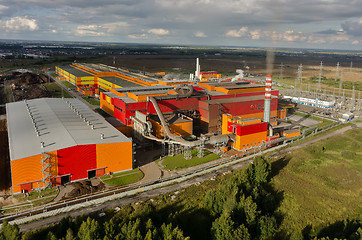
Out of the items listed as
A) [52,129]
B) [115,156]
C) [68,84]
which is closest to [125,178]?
[115,156]

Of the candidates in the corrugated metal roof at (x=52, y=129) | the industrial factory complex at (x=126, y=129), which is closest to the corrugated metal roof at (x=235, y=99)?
the industrial factory complex at (x=126, y=129)

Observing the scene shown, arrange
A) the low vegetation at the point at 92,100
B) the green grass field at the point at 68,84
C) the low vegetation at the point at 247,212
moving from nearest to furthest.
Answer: the low vegetation at the point at 247,212, the low vegetation at the point at 92,100, the green grass field at the point at 68,84

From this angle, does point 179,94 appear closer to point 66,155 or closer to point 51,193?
point 66,155

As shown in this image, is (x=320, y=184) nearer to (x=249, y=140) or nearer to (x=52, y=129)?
(x=249, y=140)

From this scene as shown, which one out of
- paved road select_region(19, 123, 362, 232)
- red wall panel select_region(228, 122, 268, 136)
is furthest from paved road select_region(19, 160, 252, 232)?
red wall panel select_region(228, 122, 268, 136)

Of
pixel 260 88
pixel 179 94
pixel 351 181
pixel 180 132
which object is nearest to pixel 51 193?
pixel 180 132

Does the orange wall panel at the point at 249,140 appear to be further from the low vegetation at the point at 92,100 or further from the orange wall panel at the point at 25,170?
the low vegetation at the point at 92,100

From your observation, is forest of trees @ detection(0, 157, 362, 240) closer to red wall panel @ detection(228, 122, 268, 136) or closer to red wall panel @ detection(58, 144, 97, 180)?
red wall panel @ detection(58, 144, 97, 180)

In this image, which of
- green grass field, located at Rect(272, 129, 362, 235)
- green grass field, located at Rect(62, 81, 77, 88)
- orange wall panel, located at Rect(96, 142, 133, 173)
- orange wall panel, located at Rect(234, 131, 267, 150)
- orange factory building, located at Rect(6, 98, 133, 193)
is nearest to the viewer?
green grass field, located at Rect(272, 129, 362, 235)
